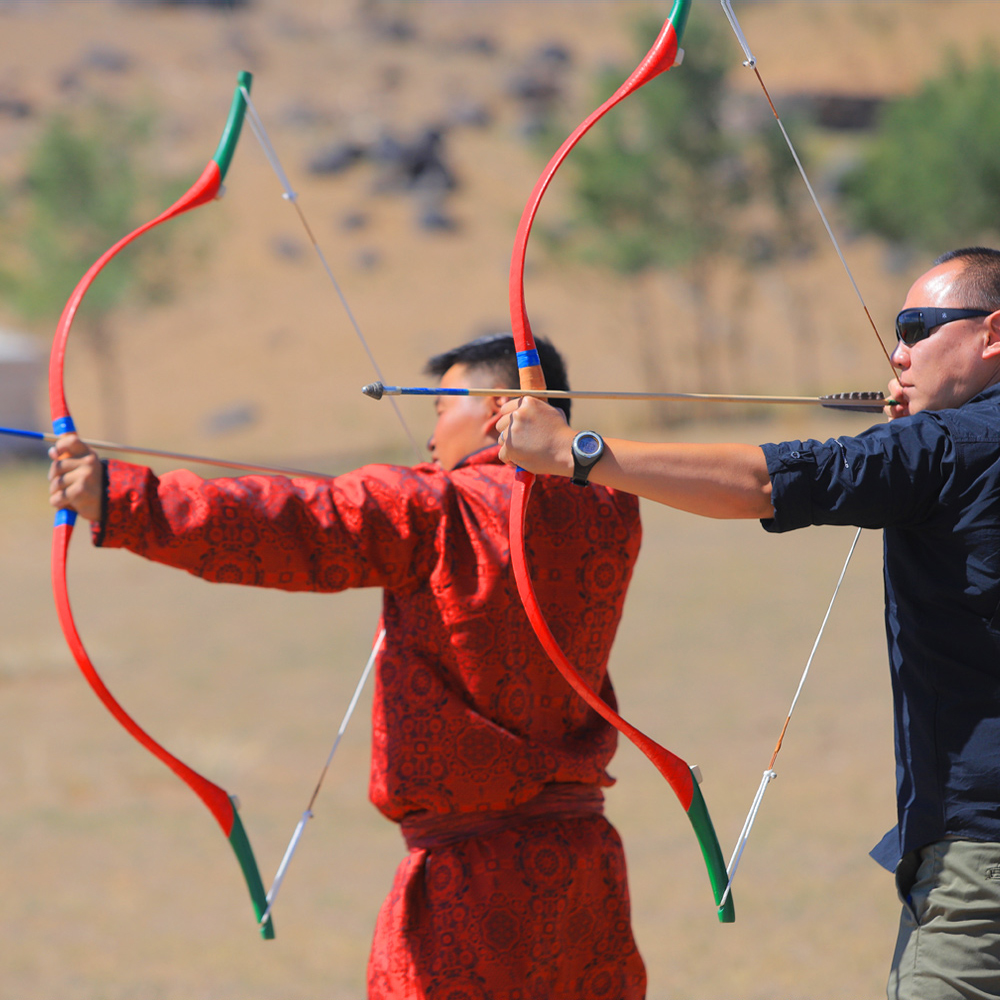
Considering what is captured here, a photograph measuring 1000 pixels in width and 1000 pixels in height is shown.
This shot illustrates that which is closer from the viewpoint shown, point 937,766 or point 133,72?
point 937,766

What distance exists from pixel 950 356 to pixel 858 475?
0.33 meters

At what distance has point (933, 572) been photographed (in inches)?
64.7

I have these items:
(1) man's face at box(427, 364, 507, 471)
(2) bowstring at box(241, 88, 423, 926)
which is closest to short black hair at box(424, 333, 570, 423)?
(1) man's face at box(427, 364, 507, 471)

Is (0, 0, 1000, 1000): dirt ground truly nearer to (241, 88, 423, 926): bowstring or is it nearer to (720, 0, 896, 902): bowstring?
(241, 88, 423, 926): bowstring

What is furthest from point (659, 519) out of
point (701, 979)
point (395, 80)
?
point (395, 80)

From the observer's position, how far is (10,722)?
23.6 ft

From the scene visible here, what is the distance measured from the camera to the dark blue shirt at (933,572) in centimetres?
150

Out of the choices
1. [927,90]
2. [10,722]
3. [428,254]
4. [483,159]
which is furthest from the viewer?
[483,159]

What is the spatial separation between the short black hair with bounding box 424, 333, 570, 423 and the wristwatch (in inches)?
20.0

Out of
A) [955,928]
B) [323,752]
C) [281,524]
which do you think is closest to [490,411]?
[281,524]

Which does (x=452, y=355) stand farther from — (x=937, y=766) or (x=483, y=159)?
(x=483, y=159)

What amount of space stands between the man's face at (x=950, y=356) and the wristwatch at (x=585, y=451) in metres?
0.50

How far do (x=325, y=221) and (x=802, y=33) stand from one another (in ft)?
88.6

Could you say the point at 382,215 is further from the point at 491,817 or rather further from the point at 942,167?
the point at 491,817
